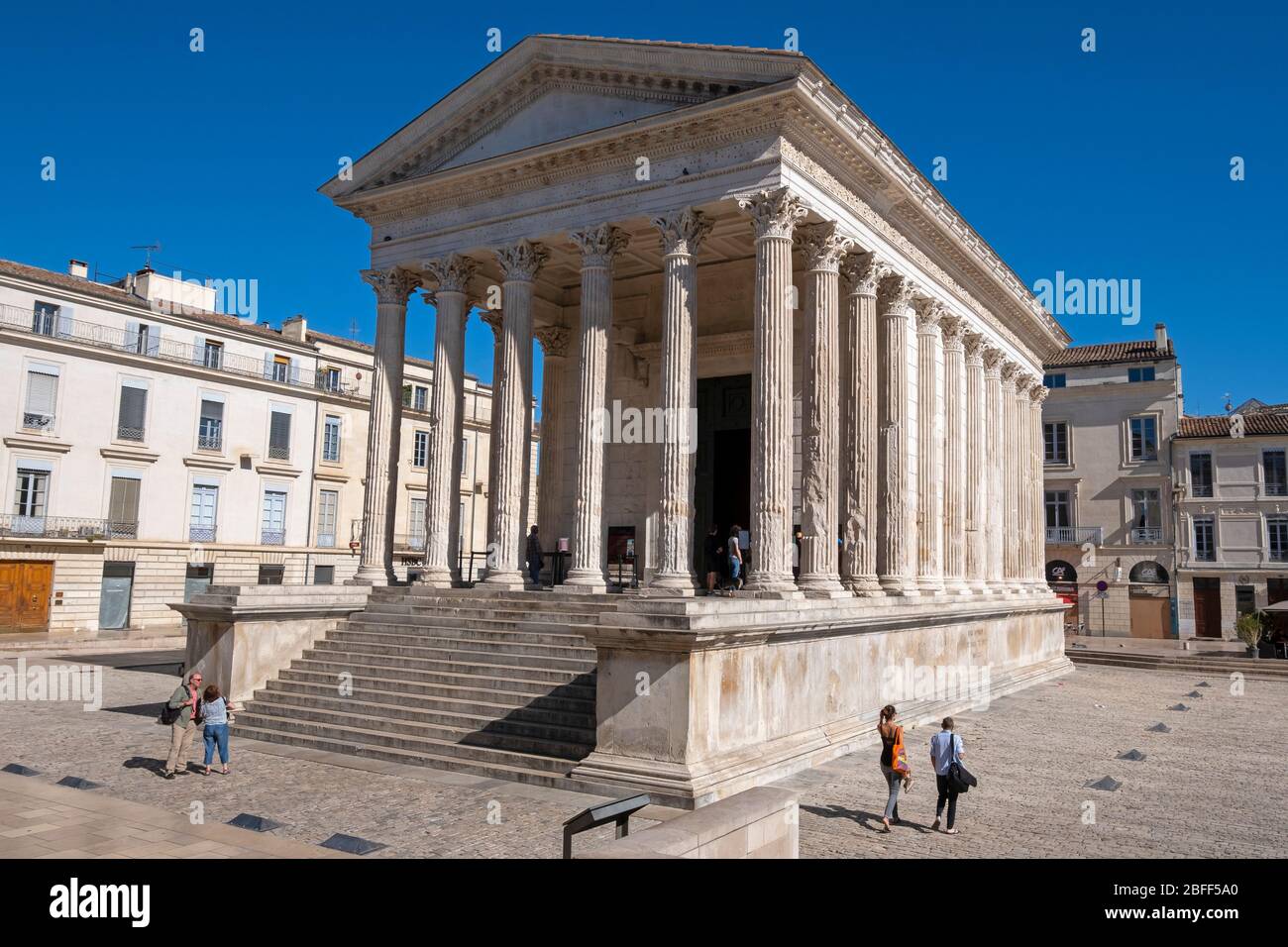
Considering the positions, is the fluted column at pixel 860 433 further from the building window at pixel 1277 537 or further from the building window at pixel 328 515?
the building window at pixel 1277 537

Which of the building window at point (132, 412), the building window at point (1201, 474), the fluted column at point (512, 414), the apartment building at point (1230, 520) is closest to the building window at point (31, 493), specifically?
the building window at point (132, 412)

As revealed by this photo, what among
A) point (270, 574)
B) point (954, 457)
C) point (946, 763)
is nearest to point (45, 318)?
point (270, 574)

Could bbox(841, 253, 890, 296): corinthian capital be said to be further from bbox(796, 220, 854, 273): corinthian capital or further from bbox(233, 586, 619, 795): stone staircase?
bbox(233, 586, 619, 795): stone staircase

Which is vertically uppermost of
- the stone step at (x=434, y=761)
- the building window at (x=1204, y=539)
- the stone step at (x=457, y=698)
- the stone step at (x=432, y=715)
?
the building window at (x=1204, y=539)

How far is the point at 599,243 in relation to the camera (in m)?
17.9

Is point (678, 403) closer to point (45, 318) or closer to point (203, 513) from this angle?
point (45, 318)

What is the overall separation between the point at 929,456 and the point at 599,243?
8.37 m

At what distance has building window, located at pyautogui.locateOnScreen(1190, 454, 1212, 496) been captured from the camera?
4309 cm

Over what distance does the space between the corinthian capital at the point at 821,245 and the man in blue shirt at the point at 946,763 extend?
378 inches

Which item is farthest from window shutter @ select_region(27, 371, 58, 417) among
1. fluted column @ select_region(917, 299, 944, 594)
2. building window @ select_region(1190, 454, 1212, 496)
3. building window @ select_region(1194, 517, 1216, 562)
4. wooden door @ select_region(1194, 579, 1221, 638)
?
wooden door @ select_region(1194, 579, 1221, 638)

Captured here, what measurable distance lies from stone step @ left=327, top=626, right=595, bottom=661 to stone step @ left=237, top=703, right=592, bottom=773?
1968 millimetres

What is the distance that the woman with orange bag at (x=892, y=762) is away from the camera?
992cm
